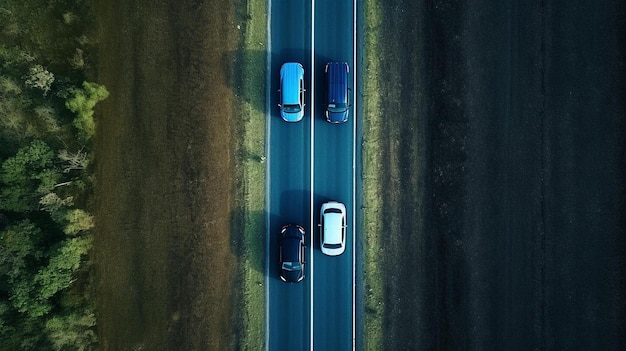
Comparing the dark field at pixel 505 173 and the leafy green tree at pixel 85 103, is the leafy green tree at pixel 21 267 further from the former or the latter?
the dark field at pixel 505 173

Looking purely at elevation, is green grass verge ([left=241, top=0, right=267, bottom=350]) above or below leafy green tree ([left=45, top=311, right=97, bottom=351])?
above

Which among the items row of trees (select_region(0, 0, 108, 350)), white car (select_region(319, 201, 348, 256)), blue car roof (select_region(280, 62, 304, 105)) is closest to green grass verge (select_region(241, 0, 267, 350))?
blue car roof (select_region(280, 62, 304, 105))

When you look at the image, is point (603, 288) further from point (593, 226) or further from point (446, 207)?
point (446, 207)

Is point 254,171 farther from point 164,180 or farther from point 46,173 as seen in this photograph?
point 46,173

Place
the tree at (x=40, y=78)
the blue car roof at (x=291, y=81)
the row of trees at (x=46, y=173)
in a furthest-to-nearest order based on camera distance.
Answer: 1. the blue car roof at (x=291, y=81)
2. the tree at (x=40, y=78)
3. the row of trees at (x=46, y=173)

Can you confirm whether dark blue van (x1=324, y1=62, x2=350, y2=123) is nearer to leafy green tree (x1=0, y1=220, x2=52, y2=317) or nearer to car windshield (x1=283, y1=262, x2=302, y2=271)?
car windshield (x1=283, y1=262, x2=302, y2=271)

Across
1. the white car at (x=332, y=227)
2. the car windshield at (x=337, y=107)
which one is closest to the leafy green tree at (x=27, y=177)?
the white car at (x=332, y=227)

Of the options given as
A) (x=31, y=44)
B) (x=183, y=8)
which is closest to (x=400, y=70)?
(x=183, y=8)
